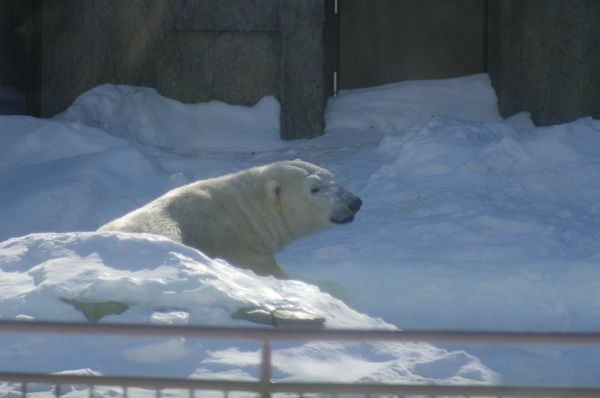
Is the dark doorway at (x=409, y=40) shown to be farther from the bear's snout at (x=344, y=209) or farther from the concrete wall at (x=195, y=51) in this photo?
the bear's snout at (x=344, y=209)

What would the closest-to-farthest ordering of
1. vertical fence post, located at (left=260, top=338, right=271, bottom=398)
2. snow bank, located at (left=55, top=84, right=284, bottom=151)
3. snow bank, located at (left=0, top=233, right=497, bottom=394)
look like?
vertical fence post, located at (left=260, top=338, right=271, bottom=398) < snow bank, located at (left=0, top=233, right=497, bottom=394) < snow bank, located at (left=55, top=84, right=284, bottom=151)

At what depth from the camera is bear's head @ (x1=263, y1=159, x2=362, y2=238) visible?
3.95m

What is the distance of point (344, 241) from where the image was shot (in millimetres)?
5008

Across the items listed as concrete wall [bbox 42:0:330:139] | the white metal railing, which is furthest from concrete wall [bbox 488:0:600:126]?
the white metal railing

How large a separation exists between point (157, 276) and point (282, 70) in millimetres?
6636

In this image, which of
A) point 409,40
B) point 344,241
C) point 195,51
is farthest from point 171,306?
point 409,40

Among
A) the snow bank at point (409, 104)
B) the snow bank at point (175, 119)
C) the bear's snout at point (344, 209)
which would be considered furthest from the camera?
the snow bank at point (409, 104)

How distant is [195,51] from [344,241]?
5126 mm

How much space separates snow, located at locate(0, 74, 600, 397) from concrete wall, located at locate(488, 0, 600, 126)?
408mm

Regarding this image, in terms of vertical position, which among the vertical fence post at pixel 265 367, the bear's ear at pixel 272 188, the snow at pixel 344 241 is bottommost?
the snow at pixel 344 241

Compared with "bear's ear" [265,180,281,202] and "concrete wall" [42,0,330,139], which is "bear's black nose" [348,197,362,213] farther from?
"concrete wall" [42,0,330,139]

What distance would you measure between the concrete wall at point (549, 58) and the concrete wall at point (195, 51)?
2.70m

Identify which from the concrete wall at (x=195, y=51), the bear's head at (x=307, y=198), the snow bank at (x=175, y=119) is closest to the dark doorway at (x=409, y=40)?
the concrete wall at (x=195, y=51)

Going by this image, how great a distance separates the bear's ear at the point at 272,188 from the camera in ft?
12.9
